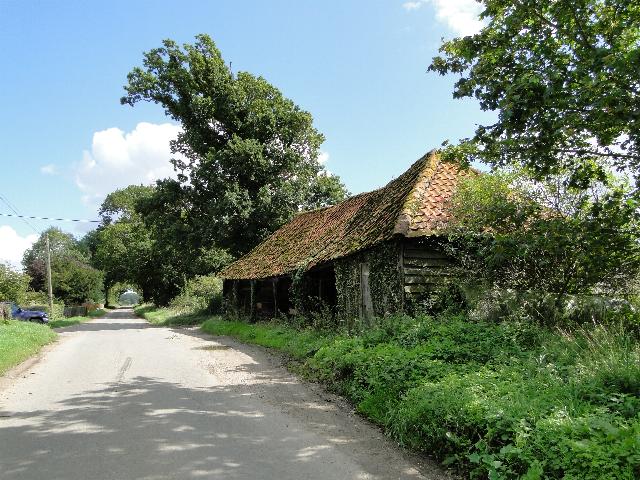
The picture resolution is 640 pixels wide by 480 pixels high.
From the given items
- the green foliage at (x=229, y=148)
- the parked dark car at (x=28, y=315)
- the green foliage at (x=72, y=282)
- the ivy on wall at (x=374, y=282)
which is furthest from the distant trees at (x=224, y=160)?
the green foliage at (x=72, y=282)

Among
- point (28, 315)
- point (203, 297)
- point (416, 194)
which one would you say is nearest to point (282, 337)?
point (416, 194)

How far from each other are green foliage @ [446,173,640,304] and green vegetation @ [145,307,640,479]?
53.3 inches

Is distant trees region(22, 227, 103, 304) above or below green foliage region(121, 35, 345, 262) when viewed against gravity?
below

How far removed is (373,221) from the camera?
14.2 meters

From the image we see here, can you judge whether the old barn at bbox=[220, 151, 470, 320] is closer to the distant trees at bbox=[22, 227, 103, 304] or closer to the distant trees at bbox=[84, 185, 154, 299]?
the distant trees at bbox=[84, 185, 154, 299]

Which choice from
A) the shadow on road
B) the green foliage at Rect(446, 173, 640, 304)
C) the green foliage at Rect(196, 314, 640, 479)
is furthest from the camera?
the green foliage at Rect(446, 173, 640, 304)

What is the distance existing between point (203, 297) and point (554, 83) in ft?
103

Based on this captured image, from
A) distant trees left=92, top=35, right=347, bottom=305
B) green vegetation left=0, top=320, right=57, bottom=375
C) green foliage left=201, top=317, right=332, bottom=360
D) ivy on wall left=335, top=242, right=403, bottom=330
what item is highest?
distant trees left=92, top=35, right=347, bottom=305

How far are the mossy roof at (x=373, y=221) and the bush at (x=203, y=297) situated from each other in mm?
8740

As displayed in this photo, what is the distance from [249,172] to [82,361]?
20.0m

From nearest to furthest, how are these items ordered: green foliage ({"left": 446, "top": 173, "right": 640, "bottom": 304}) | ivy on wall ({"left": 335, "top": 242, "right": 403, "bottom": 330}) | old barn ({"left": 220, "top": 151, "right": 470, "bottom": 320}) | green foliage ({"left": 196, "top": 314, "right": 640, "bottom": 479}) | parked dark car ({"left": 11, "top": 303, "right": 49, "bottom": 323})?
green foliage ({"left": 196, "top": 314, "right": 640, "bottom": 479})
green foliage ({"left": 446, "top": 173, "right": 640, "bottom": 304})
old barn ({"left": 220, "top": 151, "right": 470, "bottom": 320})
ivy on wall ({"left": 335, "top": 242, "right": 403, "bottom": 330})
parked dark car ({"left": 11, "top": 303, "right": 49, "bottom": 323})

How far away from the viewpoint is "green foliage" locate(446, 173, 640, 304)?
294 inches

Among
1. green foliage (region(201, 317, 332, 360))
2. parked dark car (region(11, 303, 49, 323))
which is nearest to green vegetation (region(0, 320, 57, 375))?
green foliage (region(201, 317, 332, 360))

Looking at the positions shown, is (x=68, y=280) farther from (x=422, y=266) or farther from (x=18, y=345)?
(x=422, y=266)
